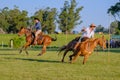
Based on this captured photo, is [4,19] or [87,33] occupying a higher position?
[4,19]

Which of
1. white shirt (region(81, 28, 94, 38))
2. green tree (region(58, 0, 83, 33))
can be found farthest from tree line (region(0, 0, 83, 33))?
white shirt (region(81, 28, 94, 38))

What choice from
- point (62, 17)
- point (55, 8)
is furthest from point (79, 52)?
point (55, 8)

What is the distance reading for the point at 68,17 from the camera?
93000 mm

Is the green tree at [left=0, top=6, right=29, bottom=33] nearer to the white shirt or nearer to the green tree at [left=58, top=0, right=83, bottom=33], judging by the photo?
the green tree at [left=58, top=0, right=83, bottom=33]

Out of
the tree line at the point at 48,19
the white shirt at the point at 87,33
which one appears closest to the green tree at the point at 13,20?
the tree line at the point at 48,19

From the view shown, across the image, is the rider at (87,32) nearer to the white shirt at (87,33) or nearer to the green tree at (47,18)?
the white shirt at (87,33)

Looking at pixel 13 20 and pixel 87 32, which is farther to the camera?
pixel 13 20

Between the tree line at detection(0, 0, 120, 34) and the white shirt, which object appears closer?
the white shirt

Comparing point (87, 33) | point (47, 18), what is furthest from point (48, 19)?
point (87, 33)

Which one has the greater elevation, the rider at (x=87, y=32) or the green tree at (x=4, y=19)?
the green tree at (x=4, y=19)

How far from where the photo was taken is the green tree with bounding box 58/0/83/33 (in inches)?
3634

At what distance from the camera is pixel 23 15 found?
93.0 m

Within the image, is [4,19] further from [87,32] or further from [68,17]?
[87,32]

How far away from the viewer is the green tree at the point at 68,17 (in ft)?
303
